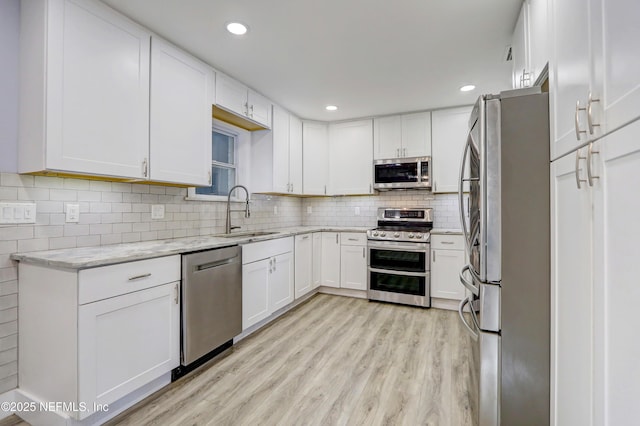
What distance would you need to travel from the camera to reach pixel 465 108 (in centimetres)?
371

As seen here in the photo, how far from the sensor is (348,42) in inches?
91.2

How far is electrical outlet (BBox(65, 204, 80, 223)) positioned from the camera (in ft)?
6.33

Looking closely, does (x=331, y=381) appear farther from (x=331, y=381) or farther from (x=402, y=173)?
(x=402, y=173)

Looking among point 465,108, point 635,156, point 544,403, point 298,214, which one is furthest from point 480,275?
point 298,214

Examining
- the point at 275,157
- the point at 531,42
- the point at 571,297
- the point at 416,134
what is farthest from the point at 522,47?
the point at 275,157

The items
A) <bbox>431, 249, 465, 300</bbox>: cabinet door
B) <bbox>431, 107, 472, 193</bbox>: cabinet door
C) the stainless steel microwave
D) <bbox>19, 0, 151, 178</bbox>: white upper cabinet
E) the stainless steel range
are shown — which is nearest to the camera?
<bbox>19, 0, 151, 178</bbox>: white upper cabinet

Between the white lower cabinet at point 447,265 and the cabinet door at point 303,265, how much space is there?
4.87 feet

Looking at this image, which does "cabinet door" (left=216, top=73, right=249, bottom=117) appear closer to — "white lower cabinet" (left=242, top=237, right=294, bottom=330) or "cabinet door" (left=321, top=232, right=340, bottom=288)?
"white lower cabinet" (left=242, top=237, right=294, bottom=330)

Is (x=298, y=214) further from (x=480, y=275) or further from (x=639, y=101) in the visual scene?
(x=639, y=101)

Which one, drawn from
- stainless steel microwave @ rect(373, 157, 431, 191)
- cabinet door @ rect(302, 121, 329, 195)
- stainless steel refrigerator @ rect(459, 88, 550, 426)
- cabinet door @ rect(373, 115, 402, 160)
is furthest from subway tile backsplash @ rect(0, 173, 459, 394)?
stainless steel refrigerator @ rect(459, 88, 550, 426)

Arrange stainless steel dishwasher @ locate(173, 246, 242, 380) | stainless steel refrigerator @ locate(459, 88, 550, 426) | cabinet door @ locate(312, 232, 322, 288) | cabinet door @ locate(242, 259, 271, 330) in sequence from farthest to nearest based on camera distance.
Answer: cabinet door @ locate(312, 232, 322, 288)
cabinet door @ locate(242, 259, 271, 330)
stainless steel dishwasher @ locate(173, 246, 242, 380)
stainless steel refrigerator @ locate(459, 88, 550, 426)

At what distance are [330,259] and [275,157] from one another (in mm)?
1533

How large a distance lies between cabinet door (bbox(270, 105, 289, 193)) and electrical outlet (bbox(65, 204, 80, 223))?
1.98 m

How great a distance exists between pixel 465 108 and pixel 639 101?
3417mm
